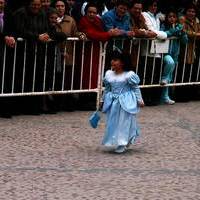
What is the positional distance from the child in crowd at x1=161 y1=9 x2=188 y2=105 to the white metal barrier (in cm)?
13

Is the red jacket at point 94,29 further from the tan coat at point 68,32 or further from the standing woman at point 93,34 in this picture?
the tan coat at point 68,32

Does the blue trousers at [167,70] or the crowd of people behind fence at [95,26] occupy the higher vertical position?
the crowd of people behind fence at [95,26]

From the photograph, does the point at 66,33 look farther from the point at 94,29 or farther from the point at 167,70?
the point at 167,70

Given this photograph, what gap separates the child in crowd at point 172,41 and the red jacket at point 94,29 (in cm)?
133

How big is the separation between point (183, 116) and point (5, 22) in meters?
3.11

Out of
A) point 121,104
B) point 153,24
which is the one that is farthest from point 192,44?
point 121,104

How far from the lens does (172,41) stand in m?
11.5

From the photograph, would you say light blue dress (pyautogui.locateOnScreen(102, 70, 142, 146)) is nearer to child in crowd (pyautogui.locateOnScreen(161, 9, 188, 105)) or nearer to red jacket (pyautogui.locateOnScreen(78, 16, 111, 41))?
red jacket (pyautogui.locateOnScreen(78, 16, 111, 41))

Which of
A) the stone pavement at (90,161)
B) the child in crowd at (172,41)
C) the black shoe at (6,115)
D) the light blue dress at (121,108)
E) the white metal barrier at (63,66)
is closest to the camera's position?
the stone pavement at (90,161)

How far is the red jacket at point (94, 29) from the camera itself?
10.5 meters

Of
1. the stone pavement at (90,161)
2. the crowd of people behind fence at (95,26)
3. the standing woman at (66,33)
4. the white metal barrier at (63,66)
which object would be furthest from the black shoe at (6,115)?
the standing woman at (66,33)

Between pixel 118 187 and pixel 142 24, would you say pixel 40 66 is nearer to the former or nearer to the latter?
pixel 142 24

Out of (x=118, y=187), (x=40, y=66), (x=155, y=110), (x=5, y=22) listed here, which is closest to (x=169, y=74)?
(x=155, y=110)

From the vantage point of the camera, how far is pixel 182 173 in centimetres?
721
